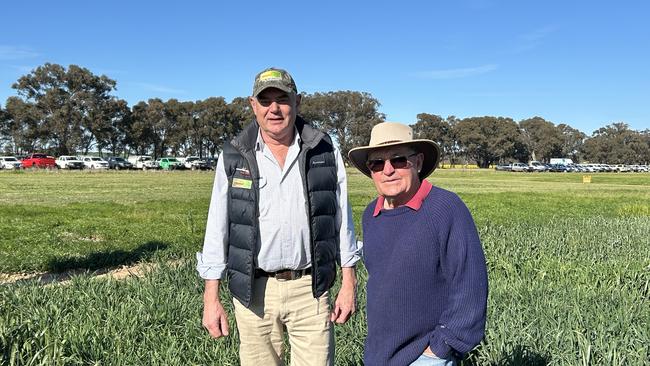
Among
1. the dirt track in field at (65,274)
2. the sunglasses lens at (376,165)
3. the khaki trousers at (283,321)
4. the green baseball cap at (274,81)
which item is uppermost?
the green baseball cap at (274,81)

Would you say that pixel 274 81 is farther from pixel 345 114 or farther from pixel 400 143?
pixel 345 114

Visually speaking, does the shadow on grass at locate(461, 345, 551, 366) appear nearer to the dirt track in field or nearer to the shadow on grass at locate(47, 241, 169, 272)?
the dirt track in field

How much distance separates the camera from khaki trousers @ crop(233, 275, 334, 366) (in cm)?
266

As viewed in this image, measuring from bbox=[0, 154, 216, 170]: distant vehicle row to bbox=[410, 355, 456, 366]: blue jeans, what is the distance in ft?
186

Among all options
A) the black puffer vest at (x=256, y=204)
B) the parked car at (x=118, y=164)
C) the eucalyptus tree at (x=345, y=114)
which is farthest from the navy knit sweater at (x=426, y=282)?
the eucalyptus tree at (x=345, y=114)

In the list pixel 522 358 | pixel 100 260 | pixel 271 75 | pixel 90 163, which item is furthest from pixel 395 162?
pixel 90 163

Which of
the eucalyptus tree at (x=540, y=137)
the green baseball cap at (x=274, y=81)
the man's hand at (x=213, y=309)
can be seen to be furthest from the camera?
the eucalyptus tree at (x=540, y=137)

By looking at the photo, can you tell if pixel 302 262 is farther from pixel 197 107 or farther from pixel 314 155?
pixel 197 107

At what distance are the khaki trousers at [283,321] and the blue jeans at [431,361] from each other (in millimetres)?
800

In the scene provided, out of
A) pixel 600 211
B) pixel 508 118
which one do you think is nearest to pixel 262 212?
pixel 600 211

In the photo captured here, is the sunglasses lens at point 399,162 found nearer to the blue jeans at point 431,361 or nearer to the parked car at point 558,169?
the blue jeans at point 431,361

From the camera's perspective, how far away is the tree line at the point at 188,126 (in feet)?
196

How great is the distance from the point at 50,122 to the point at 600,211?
191 ft

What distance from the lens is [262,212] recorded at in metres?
2.60
